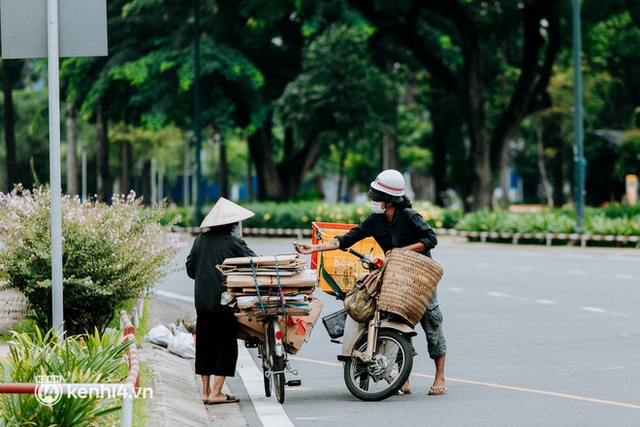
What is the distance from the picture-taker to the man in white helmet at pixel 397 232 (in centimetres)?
881

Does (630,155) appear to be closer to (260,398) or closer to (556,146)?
(556,146)

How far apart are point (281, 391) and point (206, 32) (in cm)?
3867

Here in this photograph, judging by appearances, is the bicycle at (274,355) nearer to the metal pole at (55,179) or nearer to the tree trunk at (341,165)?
the metal pole at (55,179)

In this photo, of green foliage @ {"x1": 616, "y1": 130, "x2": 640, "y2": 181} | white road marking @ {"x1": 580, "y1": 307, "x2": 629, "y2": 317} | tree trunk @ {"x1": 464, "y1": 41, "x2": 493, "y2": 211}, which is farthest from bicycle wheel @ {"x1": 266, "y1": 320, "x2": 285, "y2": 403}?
green foliage @ {"x1": 616, "y1": 130, "x2": 640, "y2": 181}

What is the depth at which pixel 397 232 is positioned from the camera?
352 inches

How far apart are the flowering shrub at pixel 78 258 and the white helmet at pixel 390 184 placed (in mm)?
3176

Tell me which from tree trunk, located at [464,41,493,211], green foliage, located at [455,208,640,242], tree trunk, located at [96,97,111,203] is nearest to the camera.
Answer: green foliage, located at [455,208,640,242]

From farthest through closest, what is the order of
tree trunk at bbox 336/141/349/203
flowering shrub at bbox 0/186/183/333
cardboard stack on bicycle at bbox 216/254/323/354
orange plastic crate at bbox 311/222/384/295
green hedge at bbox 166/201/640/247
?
tree trunk at bbox 336/141/349/203, green hedge at bbox 166/201/640/247, flowering shrub at bbox 0/186/183/333, orange plastic crate at bbox 311/222/384/295, cardboard stack on bicycle at bbox 216/254/323/354

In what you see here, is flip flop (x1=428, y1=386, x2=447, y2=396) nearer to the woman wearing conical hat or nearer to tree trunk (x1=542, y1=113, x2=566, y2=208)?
the woman wearing conical hat

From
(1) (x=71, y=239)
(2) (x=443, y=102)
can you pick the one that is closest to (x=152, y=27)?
(2) (x=443, y=102)

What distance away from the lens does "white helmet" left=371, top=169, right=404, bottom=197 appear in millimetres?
8773

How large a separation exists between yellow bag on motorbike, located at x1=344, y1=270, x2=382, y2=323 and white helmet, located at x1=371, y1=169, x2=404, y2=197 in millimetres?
655

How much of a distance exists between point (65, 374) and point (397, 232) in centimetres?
314

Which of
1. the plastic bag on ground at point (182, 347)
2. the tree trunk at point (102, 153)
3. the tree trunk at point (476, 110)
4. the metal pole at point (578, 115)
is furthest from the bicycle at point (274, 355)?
the tree trunk at point (102, 153)
